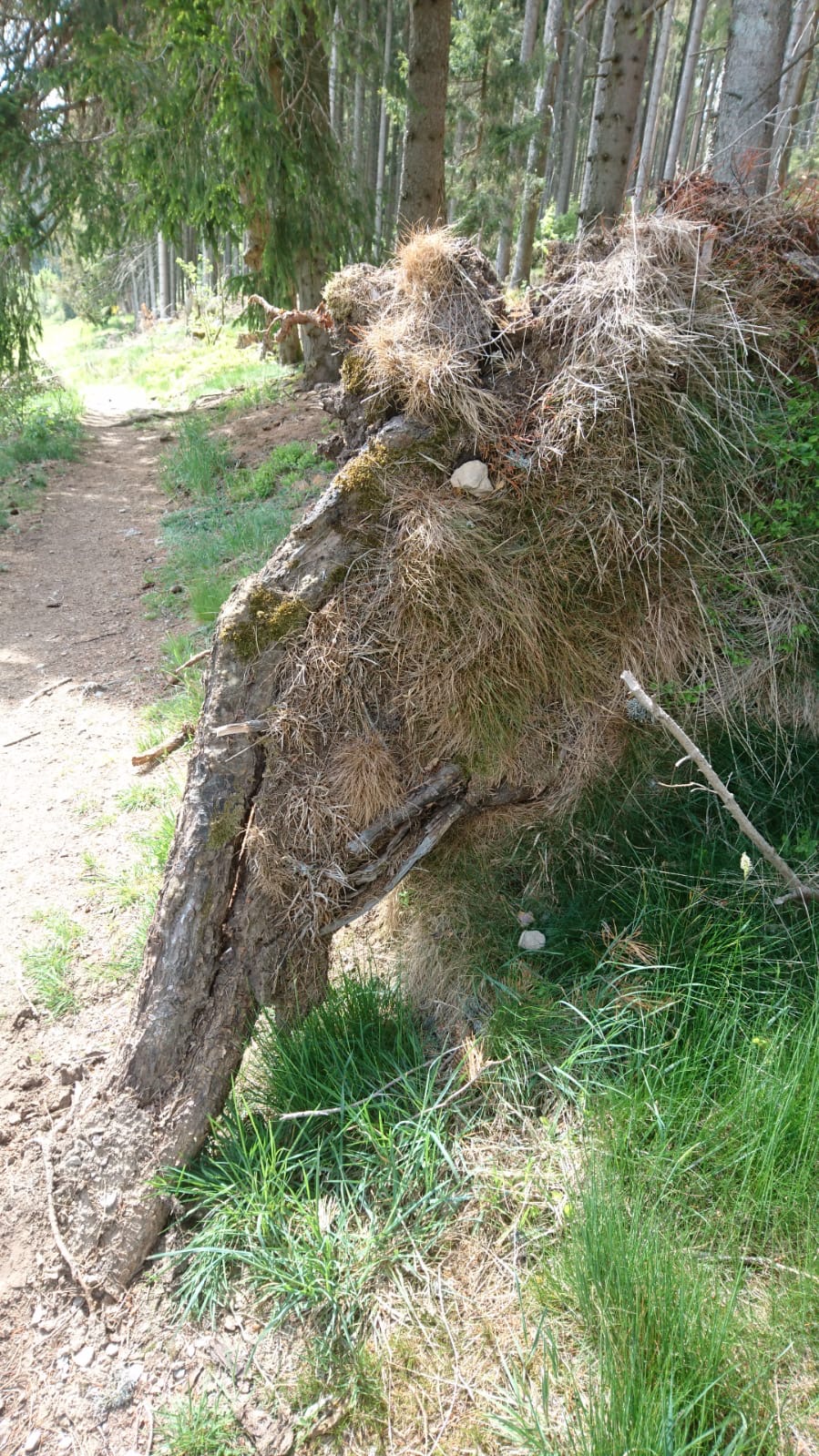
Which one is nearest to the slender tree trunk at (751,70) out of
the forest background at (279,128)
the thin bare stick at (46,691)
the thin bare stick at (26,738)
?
the forest background at (279,128)

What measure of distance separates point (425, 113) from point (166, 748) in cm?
630

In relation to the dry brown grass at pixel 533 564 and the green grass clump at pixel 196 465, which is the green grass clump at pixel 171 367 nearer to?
the green grass clump at pixel 196 465

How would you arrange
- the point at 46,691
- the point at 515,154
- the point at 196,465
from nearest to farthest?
the point at 46,691 → the point at 196,465 → the point at 515,154

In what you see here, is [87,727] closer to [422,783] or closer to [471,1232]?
[422,783]

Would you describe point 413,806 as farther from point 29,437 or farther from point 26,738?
point 29,437

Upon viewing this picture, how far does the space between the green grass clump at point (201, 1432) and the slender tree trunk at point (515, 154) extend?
11.1 meters

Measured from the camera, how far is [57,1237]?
2611 mm

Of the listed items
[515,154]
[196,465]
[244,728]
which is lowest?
[196,465]

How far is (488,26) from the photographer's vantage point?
1300cm

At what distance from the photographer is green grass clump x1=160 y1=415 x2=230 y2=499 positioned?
873cm

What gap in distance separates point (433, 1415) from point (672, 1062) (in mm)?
966

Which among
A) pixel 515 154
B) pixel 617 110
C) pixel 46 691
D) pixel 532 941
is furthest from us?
pixel 515 154

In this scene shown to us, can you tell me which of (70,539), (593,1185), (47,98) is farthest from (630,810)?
(47,98)

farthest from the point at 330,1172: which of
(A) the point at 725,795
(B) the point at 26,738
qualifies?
(B) the point at 26,738
